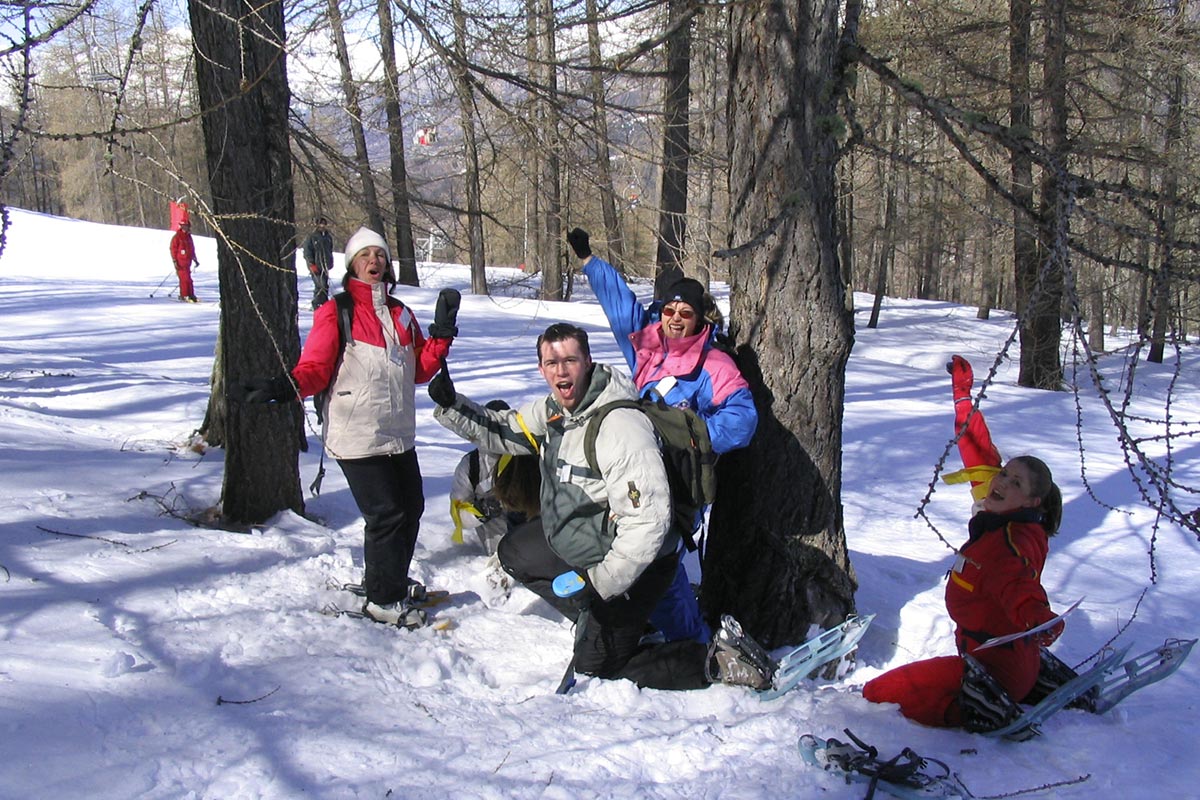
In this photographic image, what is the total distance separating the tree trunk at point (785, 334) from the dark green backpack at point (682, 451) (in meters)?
0.69

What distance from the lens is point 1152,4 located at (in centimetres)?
984

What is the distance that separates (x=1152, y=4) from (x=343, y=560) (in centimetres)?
1139

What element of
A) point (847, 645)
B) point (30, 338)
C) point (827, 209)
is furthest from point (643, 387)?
point (30, 338)

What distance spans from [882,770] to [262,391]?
2.66 m

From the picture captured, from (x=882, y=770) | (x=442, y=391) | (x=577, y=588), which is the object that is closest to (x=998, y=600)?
(x=882, y=770)

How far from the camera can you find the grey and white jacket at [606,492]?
302 centimetres

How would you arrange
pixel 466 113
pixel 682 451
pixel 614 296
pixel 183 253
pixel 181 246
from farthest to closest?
pixel 181 246 → pixel 183 253 → pixel 466 113 → pixel 614 296 → pixel 682 451

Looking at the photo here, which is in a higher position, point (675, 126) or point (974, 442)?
point (675, 126)

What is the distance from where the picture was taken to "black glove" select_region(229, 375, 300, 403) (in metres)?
3.24

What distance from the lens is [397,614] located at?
3.60 m

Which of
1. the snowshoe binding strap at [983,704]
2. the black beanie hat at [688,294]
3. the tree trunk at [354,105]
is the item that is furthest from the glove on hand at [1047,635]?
the tree trunk at [354,105]

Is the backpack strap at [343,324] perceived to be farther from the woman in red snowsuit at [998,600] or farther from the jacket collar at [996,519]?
the jacket collar at [996,519]

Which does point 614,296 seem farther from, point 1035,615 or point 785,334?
point 1035,615

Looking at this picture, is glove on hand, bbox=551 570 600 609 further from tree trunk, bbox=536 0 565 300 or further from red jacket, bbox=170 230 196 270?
red jacket, bbox=170 230 196 270
